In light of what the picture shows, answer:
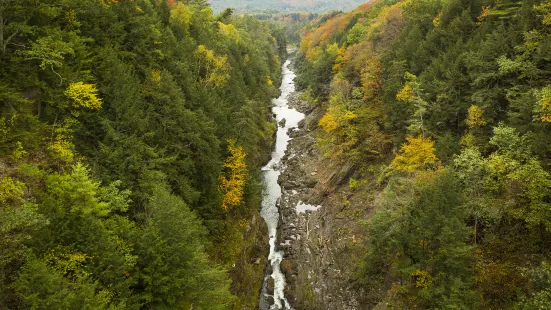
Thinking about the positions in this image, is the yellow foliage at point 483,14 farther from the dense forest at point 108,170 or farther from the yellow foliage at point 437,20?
the dense forest at point 108,170

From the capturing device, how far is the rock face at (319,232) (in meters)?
30.1

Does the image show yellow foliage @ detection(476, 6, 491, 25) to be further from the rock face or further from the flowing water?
the flowing water

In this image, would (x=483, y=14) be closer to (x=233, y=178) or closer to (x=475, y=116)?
(x=475, y=116)

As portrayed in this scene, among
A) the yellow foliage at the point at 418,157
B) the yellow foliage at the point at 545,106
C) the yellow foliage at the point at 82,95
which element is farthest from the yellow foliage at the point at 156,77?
the yellow foliage at the point at 545,106

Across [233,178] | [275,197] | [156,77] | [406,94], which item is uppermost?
[156,77]

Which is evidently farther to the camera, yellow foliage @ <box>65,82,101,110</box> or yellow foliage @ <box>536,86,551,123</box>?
yellow foliage @ <box>65,82,101,110</box>

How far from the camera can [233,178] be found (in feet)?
112

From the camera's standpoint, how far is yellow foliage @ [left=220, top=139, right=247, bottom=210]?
32.8m

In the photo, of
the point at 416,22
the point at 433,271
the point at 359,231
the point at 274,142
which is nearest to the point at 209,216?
the point at 359,231

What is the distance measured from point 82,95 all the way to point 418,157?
28.7 m

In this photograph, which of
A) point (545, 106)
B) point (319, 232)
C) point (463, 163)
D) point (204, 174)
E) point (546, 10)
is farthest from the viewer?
point (319, 232)

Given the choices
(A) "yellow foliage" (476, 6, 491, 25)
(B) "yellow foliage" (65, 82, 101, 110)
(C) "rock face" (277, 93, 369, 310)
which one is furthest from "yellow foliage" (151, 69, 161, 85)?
(A) "yellow foliage" (476, 6, 491, 25)

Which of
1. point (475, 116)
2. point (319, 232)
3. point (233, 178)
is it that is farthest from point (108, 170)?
point (475, 116)

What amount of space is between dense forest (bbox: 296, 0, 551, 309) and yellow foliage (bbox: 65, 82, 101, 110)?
A: 77.5 feet
